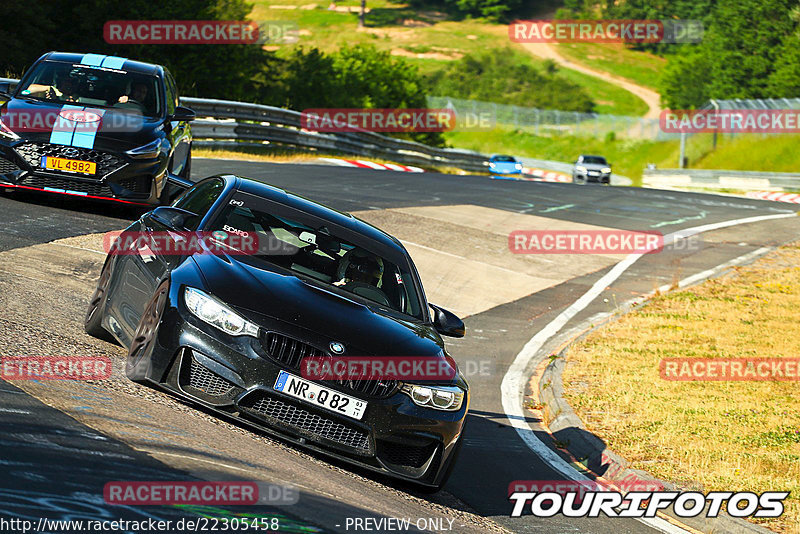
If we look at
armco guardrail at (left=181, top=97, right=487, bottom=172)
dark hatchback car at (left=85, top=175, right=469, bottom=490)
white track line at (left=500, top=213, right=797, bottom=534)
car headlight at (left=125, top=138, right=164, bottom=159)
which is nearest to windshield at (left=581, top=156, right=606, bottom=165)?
armco guardrail at (left=181, top=97, right=487, bottom=172)

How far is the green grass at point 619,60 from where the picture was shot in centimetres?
12175

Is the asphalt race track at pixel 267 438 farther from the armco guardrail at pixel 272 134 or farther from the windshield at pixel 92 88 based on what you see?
the armco guardrail at pixel 272 134

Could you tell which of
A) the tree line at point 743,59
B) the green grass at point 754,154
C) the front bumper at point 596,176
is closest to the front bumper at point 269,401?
the green grass at point 754,154

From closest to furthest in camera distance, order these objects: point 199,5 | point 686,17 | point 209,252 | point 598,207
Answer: point 209,252 → point 598,207 → point 199,5 → point 686,17

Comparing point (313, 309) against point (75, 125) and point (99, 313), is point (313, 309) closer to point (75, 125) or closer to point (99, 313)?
point (99, 313)

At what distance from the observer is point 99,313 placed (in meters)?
7.11

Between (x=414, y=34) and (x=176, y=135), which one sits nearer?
(x=176, y=135)

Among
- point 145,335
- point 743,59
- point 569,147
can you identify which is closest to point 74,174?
point 145,335

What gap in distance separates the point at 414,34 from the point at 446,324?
134m

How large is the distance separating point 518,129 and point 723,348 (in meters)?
72.2

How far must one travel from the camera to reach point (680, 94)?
88625 millimetres

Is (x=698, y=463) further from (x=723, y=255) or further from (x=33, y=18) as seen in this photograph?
(x=33, y=18)

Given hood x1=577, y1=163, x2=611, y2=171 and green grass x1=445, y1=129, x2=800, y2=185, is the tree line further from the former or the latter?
hood x1=577, y1=163, x2=611, y2=171

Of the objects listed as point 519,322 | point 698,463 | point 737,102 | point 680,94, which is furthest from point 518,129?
point 698,463
